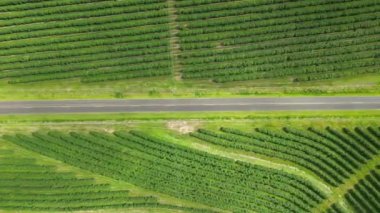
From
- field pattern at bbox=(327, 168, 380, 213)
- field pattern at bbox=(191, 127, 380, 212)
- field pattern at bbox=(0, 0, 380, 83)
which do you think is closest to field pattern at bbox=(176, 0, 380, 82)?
field pattern at bbox=(0, 0, 380, 83)

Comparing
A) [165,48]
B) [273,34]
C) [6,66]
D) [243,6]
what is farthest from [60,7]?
[273,34]

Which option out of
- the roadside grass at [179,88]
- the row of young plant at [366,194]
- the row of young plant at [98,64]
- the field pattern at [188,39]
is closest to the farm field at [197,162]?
A: the row of young plant at [366,194]

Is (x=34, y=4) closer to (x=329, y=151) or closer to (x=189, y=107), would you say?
(x=189, y=107)

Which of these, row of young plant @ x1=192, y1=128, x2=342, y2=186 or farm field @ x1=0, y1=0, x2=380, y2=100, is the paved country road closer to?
farm field @ x1=0, y1=0, x2=380, y2=100

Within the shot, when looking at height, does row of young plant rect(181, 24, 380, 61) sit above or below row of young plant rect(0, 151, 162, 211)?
above

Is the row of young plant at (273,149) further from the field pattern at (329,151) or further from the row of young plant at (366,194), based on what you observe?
the row of young plant at (366,194)

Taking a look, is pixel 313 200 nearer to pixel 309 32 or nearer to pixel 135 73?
pixel 309 32

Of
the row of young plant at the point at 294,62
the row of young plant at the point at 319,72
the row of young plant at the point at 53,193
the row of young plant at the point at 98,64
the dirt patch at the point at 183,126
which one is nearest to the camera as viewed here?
the row of young plant at the point at 53,193

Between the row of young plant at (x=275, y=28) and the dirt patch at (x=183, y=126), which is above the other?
the row of young plant at (x=275, y=28)
